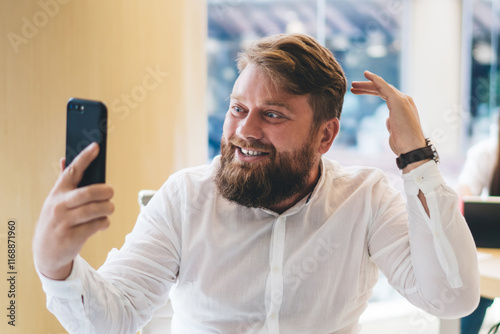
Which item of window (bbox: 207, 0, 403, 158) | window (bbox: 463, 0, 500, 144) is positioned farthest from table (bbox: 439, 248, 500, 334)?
window (bbox: 463, 0, 500, 144)

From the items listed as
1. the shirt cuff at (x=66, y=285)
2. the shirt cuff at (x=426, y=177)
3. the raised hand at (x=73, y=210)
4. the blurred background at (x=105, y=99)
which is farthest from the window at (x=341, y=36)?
the raised hand at (x=73, y=210)

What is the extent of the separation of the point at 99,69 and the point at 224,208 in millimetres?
761

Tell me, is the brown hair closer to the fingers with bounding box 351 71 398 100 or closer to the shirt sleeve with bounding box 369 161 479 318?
the fingers with bounding box 351 71 398 100

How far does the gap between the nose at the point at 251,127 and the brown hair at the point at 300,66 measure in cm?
11

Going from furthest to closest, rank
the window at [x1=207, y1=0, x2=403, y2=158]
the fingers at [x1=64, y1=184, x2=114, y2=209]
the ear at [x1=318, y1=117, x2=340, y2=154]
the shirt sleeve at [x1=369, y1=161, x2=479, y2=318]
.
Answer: the window at [x1=207, y1=0, x2=403, y2=158] < the ear at [x1=318, y1=117, x2=340, y2=154] < the shirt sleeve at [x1=369, y1=161, x2=479, y2=318] < the fingers at [x1=64, y1=184, x2=114, y2=209]

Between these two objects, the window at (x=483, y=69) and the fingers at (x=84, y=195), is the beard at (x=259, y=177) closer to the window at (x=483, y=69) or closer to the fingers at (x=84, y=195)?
the fingers at (x=84, y=195)

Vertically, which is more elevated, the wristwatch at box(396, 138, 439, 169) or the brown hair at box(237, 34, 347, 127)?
the brown hair at box(237, 34, 347, 127)

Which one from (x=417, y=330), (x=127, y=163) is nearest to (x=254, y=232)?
(x=127, y=163)

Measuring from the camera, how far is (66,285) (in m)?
0.94

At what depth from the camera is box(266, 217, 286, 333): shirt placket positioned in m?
1.27

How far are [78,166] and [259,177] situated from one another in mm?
646

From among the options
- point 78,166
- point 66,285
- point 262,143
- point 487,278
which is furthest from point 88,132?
point 487,278

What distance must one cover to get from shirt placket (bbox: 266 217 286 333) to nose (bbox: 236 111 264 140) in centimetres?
26

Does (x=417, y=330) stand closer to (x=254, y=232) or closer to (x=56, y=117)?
(x=254, y=232)
